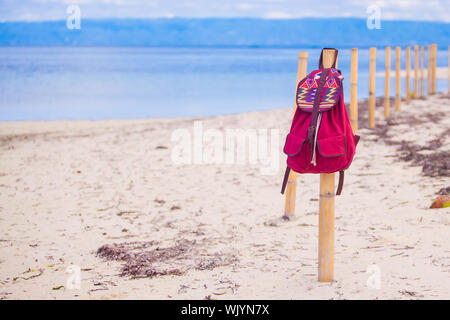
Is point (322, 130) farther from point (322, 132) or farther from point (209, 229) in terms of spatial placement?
point (209, 229)

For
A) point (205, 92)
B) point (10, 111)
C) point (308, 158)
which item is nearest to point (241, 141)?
point (308, 158)

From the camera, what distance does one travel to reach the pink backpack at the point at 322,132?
3463 millimetres

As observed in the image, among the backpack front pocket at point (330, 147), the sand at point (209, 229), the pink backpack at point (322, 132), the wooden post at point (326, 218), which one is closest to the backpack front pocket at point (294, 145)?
the pink backpack at point (322, 132)

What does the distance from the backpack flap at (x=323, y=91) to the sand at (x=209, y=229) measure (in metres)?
1.29

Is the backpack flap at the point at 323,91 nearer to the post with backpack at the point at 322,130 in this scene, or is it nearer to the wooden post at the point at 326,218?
the post with backpack at the point at 322,130

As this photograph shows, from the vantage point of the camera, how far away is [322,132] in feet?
11.4

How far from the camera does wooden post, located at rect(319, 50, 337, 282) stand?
3.70 meters

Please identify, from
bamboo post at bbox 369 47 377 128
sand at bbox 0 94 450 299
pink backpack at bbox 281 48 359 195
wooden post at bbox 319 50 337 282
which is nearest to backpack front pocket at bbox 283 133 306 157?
pink backpack at bbox 281 48 359 195

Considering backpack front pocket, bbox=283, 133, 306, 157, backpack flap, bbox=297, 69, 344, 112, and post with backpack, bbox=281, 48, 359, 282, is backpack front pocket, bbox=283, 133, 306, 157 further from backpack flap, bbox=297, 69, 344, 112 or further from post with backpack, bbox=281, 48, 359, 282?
backpack flap, bbox=297, 69, 344, 112

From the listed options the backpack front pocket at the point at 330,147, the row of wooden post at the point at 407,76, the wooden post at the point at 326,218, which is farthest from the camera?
the row of wooden post at the point at 407,76

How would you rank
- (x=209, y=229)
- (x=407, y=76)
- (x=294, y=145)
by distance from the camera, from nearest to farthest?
(x=294, y=145) → (x=209, y=229) → (x=407, y=76)

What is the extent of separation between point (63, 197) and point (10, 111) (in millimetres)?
17336

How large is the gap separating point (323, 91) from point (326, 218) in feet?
2.89

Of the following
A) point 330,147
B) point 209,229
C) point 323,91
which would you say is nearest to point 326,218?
point 330,147
